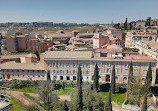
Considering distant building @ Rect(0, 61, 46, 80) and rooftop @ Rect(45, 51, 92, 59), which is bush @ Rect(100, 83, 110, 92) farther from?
distant building @ Rect(0, 61, 46, 80)

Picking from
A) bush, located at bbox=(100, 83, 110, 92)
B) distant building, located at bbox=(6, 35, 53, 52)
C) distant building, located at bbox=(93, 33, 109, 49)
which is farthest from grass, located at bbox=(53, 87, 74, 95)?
distant building, located at bbox=(6, 35, 53, 52)

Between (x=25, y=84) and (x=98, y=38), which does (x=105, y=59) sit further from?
(x=98, y=38)

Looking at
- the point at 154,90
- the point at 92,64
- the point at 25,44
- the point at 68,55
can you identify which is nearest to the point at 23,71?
the point at 68,55

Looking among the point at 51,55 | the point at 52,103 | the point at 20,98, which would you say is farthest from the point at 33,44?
the point at 52,103

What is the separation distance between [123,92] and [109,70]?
25.6ft

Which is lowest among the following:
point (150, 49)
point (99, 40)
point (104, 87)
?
point (104, 87)

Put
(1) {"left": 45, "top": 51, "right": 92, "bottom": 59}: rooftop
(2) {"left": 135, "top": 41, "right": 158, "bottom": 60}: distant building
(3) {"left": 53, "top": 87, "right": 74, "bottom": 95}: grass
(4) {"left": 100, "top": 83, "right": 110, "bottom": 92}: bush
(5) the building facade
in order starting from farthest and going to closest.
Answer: (2) {"left": 135, "top": 41, "right": 158, "bottom": 60}: distant building → (1) {"left": 45, "top": 51, "right": 92, "bottom": 59}: rooftop → (5) the building facade → (4) {"left": 100, "top": 83, "right": 110, "bottom": 92}: bush → (3) {"left": 53, "top": 87, "right": 74, "bottom": 95}: grass

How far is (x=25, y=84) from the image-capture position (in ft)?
144

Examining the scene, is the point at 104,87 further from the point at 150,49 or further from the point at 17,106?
the point at 150,49

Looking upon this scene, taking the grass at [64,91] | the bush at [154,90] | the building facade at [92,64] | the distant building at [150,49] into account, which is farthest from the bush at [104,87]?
the distant building at [150,49]

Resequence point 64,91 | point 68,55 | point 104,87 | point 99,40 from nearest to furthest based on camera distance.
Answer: point 104,87
point 64,91
point 68,55
point 99,40

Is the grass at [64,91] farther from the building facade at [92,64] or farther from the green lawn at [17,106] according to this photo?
the green lawn at [17,106]

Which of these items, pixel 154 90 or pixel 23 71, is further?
pixel 23 71

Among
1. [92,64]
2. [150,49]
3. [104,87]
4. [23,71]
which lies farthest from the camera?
[150,49]
